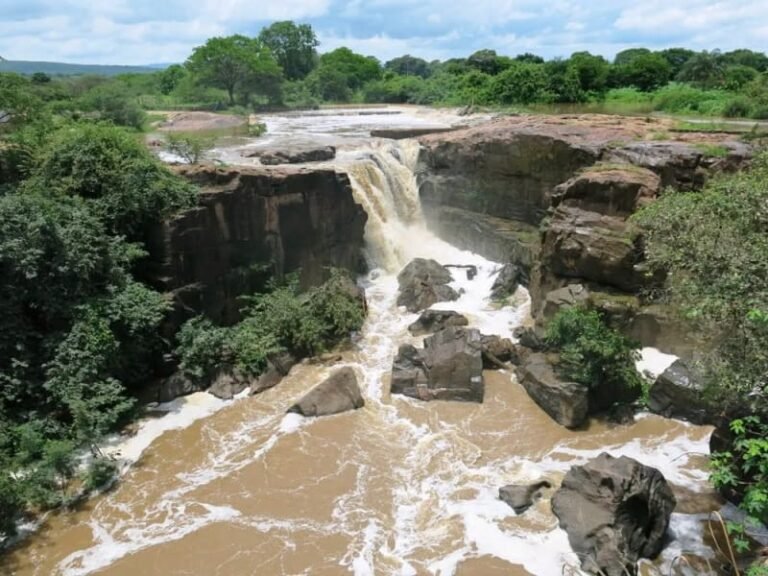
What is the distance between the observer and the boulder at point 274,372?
43.4 ft

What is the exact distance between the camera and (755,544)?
8.39m

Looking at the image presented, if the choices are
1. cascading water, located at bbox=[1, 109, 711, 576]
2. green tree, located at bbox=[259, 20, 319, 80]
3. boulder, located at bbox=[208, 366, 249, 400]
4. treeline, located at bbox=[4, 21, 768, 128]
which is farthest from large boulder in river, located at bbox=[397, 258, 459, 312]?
green tree, located at bbox=[259, 20, 319, 80]

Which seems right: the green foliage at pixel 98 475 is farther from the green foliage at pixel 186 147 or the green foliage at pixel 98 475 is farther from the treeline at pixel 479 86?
the treeline at pixel 479 86

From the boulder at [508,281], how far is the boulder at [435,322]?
2.37 metres

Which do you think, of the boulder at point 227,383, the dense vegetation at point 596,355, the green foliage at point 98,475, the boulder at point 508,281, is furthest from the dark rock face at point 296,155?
the green foliage at point 98,475

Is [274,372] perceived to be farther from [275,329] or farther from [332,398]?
[332,398]

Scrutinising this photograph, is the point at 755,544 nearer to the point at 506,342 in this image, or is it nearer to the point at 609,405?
the point at 609,405

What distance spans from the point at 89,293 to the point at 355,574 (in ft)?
25.5

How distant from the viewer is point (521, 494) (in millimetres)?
9484

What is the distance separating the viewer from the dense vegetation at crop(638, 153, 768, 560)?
771cm

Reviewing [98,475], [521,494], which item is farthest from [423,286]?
[98,475]

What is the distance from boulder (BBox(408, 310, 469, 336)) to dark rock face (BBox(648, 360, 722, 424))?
5164mm

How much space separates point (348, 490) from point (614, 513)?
4.18 meters

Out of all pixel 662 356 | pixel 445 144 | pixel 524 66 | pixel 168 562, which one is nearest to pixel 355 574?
pixel 168 562
